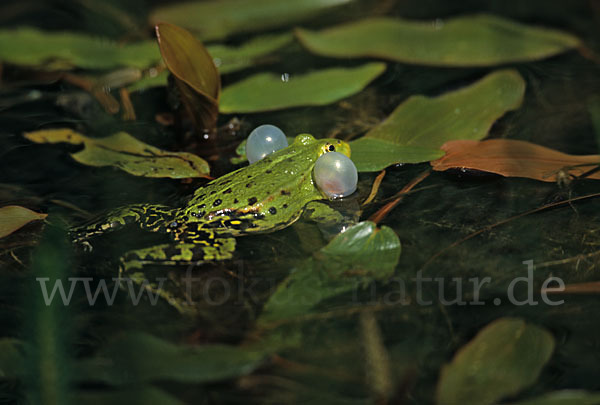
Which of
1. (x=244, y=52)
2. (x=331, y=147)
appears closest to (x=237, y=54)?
(x=244, y=52)

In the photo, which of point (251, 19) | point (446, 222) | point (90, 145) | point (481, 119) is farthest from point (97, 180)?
point (251, 19)

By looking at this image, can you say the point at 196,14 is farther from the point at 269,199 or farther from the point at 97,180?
the point at 269,199

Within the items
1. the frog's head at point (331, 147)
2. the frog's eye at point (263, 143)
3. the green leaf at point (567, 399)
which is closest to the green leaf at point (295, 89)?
the frog's eye at point (263, 143)

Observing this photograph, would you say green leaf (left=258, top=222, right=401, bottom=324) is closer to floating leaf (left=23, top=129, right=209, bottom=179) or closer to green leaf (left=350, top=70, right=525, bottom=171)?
green leaf (left=350, top=70, right=525, bottom=171)

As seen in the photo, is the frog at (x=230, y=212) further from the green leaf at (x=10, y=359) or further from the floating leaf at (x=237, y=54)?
the floating leaf at (x=237, y=54)

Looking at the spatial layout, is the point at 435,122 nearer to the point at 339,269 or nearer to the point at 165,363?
the point at 339,269
